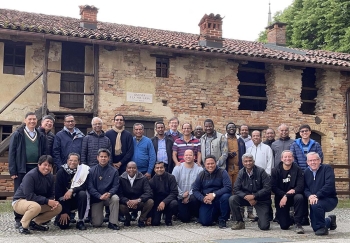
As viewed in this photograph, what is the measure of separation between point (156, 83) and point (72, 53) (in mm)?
2743

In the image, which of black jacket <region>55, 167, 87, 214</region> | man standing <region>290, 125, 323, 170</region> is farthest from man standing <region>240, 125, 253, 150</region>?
black jacket <region>55, 167, 87, 214</region>

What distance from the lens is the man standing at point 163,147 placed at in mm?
8328

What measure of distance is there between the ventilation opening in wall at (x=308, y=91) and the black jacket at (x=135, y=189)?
32.0 ft

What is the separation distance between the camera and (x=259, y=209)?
7344 millimetres

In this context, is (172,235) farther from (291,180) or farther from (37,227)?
(291,180)

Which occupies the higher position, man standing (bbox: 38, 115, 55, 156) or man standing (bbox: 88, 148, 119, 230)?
man standing (bbox: 38, 115, 55, 156)

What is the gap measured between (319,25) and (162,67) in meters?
15.1

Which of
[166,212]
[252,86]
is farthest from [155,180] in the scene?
[252,86]

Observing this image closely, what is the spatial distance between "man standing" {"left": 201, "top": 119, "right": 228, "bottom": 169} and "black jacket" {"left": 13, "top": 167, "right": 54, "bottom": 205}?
Result: 9.63 feet

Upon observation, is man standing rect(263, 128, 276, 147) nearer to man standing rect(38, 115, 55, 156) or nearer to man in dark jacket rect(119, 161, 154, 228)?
man in dark jacket rect(119, 161, 154, 228)

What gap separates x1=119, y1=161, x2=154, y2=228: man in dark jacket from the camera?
7.26 metres

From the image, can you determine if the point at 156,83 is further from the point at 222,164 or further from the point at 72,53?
the point at 222,164

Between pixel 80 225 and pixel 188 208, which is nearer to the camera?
A: pixel 80 225

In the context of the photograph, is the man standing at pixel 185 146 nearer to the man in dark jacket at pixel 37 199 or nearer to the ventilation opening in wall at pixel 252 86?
the man in dark jacket at pixel 37 199
